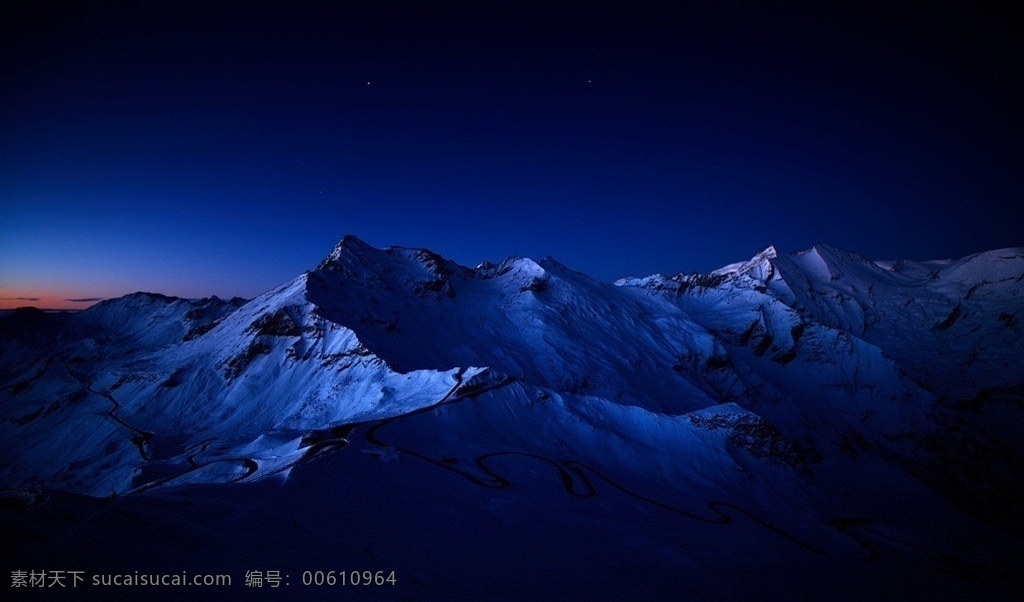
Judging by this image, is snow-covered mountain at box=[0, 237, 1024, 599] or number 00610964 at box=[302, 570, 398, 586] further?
snow-covered mountain at box=[0, 237, 1024, 599]

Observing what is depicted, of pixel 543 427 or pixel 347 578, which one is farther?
pixel 543 427

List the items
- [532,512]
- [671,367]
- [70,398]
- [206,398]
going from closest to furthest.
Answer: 1. [532,512]
2. [206,398]
3. [70,398]
4. [671,367]

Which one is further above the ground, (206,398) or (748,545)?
(206,398)

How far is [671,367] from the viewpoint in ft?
369

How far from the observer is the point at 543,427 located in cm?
3953

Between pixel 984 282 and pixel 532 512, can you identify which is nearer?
pixel 532 512

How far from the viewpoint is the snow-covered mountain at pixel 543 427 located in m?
18.3

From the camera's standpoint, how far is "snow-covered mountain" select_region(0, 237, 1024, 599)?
18312 mm

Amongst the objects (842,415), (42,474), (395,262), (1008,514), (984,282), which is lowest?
(1008,514)

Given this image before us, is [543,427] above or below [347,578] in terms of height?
below

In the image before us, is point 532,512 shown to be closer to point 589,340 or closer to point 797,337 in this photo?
point 589,340

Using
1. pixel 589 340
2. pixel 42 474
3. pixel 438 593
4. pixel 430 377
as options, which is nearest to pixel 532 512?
pixel 438 593

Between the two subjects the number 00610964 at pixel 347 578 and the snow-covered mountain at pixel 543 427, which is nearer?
the number 00610964 at pixel 347 578

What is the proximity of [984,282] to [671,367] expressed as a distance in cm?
19520
